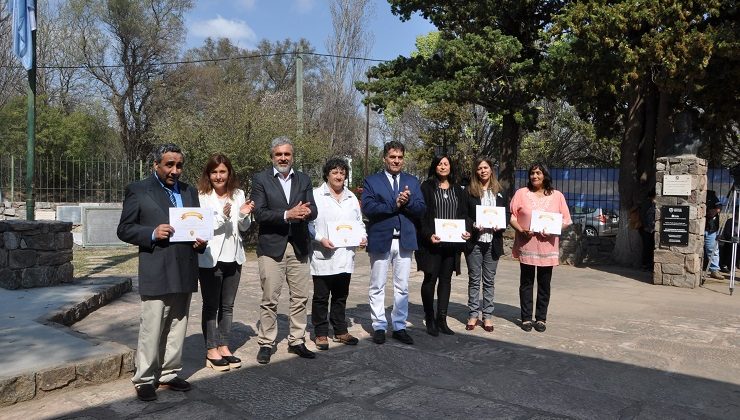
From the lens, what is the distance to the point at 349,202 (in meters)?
5.61

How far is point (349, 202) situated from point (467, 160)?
2396 cm

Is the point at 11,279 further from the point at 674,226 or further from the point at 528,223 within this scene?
the point at 674,226

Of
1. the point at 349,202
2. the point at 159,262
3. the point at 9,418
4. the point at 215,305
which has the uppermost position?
the point at 349,202

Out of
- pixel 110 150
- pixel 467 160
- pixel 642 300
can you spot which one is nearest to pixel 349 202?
pixel 642 300

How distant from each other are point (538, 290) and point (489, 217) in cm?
107

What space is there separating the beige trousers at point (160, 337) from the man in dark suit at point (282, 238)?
866mm

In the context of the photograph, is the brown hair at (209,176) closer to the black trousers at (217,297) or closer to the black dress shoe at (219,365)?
the black trousers at (217,297)

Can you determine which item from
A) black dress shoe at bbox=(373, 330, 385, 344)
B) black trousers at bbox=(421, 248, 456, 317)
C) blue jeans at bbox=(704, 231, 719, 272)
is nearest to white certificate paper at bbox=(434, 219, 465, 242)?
black trousers at bbox=(421, 248, 456, 317)

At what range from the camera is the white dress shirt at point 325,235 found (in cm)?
543

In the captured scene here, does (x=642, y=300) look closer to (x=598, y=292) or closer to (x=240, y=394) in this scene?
(x=598, y=292)

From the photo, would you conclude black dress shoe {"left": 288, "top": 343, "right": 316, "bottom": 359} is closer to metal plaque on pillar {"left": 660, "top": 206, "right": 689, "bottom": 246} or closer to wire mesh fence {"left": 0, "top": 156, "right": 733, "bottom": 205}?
metal plaque on pillar {"left": 660, "top": 206, "right": 689, "bottom": 246}

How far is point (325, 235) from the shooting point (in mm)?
5395

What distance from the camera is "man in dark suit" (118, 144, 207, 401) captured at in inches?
160

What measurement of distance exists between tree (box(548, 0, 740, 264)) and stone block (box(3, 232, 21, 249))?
9.65 metres
